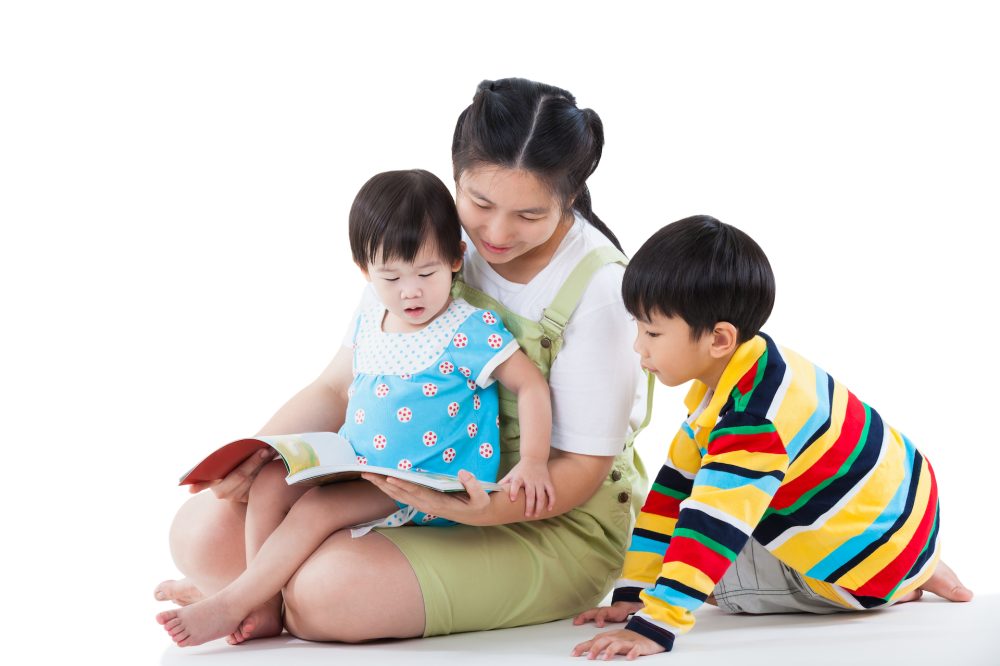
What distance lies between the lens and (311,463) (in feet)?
6.81

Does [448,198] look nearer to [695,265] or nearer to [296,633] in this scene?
[695,265]

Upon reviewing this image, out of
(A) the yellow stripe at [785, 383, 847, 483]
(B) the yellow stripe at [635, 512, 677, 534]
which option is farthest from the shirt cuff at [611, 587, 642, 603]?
(A) the yellow stripe at [785, 383, 847, 483]

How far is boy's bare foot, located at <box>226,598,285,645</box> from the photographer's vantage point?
2039 millimetres

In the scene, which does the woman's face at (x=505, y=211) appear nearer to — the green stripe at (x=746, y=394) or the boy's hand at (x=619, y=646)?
the green stripe at (x=746, y=394)

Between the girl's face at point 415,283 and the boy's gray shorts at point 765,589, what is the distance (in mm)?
706

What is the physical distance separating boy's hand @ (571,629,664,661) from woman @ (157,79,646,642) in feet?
0.88

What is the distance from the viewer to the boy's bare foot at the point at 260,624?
2.04 metres

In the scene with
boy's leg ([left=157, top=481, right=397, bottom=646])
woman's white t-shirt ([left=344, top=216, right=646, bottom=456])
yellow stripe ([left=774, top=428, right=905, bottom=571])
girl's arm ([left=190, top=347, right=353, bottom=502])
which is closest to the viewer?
boy's leg ([left=157, top=481, right=397, bottom=646])

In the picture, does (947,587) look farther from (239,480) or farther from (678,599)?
(239,480)

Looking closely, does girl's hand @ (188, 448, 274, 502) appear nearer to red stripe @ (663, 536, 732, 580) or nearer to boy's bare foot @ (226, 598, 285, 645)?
boy's bare foot @ (226, 598, 285, 645)

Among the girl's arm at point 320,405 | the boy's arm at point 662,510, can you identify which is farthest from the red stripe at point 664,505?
the girl's arm at point 320,405

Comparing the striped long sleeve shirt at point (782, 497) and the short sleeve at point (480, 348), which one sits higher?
the short sleeve at point (480, 348)

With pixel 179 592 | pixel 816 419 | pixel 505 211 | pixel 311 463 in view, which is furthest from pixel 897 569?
pixel 179 592

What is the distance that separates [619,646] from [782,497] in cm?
40
